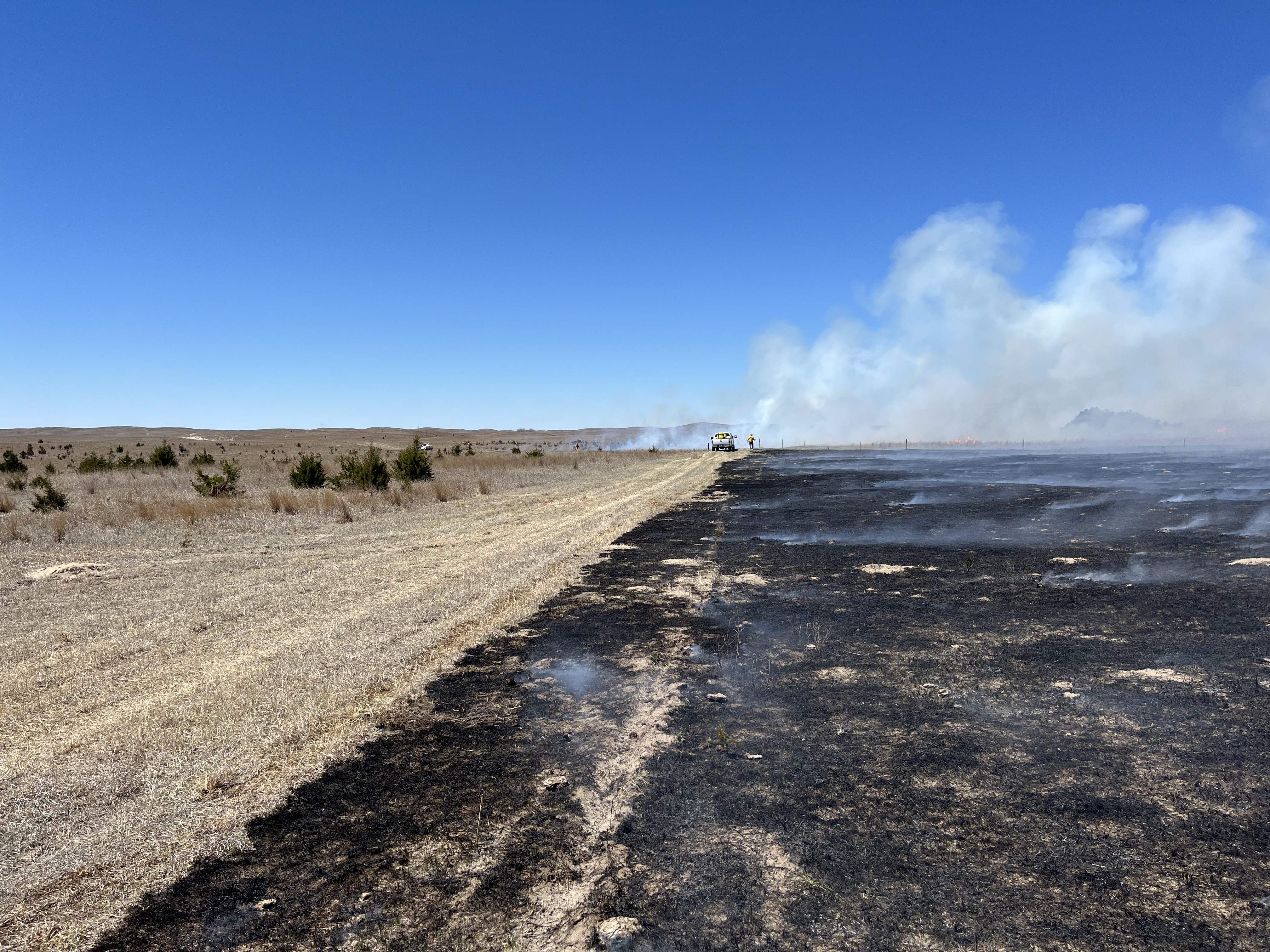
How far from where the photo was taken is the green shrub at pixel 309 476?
1153 inches

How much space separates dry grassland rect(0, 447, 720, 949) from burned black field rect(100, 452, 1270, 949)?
0.41 meters

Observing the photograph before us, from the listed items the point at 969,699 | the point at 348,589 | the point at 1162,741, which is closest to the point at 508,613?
the point at 348,589

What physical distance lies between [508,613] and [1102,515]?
14655 mm

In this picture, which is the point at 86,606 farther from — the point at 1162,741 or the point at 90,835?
the point at 1162,741

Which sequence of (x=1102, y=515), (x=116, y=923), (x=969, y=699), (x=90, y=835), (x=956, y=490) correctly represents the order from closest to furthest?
(x=116, y=923) → (x=90, y=835) → (x=969, y=699) → (x=1102, y=515) → (x=956, y=490)

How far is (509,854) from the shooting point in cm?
368

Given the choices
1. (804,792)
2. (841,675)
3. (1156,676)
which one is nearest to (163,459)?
(841,675)

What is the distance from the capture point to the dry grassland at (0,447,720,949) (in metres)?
3.85

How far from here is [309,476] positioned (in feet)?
96.2

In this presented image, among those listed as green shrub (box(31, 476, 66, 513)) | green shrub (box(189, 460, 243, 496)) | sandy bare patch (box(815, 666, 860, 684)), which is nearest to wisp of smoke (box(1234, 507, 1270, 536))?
sandy bare patch (box(815, 666, 860, 684))

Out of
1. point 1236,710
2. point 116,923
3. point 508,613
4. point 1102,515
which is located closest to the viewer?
point 116,923

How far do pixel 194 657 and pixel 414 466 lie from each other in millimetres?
25234

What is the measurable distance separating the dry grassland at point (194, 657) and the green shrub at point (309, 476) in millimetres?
9962

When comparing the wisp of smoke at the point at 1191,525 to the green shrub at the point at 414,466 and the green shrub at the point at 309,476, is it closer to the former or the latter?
the green shrub at the point at 414,466
